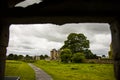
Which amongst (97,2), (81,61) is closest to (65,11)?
(97,2)

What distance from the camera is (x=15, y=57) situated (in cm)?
10631

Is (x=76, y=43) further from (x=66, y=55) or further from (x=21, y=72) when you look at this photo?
(x=21, y=72)

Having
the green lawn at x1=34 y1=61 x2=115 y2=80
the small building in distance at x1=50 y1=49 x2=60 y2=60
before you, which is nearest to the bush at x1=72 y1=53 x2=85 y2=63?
the green lawn at x1=34 y1=61 x2=115 y2=80

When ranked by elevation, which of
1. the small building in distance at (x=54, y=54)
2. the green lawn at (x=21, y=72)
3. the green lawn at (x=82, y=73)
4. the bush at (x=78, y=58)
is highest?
the small building in distance at (x=54, y=54)

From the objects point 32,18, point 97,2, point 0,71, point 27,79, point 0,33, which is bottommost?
point 27,79

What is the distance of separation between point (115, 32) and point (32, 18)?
5.18ft

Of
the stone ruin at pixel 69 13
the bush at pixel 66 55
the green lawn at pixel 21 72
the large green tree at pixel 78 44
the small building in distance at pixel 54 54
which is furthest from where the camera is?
the small building in distance at pixel 54 54

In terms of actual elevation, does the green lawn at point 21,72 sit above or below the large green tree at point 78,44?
below

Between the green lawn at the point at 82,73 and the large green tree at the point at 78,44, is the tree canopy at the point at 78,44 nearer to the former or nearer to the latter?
the large green tree at the point at 78,44

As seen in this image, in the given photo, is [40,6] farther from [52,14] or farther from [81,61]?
[81,61]

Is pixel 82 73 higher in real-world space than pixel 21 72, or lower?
lower

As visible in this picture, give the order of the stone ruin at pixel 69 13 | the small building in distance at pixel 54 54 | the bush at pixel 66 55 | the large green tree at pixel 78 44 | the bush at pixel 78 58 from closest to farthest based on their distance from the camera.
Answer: the stone ruin at pixel 69 13 < the bush at pixel 78 58 < the bush at pixel 66 55 < the large green tree at pixel 78 44 < the small building in distance at pixel 54 54

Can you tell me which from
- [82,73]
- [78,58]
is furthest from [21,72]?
[78,58]

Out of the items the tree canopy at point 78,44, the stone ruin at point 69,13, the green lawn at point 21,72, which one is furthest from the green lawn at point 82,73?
the tree canopy at point 78,44
